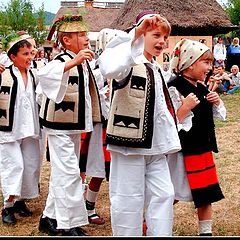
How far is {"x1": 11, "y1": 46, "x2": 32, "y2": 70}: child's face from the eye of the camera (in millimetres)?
4449

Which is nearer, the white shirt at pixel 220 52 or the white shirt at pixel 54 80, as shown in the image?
the white shirt at pixel 54 80

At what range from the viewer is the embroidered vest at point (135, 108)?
10.1 feet

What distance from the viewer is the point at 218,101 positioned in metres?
Result: 3.68

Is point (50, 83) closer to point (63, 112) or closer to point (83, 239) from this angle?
point (63, 112)

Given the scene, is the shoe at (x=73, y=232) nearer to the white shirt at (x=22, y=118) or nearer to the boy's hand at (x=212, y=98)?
the white shirt at (x=22, y=118)

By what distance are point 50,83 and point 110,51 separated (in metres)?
0.87

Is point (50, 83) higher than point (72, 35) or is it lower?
lower

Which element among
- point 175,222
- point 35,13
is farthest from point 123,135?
point 35,13

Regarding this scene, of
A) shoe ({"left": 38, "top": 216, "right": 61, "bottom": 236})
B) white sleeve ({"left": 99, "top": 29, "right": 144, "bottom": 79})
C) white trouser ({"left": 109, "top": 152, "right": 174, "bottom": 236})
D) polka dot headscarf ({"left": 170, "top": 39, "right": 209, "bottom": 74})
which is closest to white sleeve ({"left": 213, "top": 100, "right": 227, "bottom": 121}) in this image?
polka dot headscarf ({"left": 170, "top": 39, "right": 209, "bottom": 74})

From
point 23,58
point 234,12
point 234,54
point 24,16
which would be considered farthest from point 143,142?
point 24,16

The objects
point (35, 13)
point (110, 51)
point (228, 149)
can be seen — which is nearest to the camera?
point (110, 51)

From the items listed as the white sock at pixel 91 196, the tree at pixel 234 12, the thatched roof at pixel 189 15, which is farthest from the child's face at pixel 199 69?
the tree at pixel 234 12

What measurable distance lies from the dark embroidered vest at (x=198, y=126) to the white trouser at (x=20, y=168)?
1.47 metres

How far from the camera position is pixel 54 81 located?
145 inches
